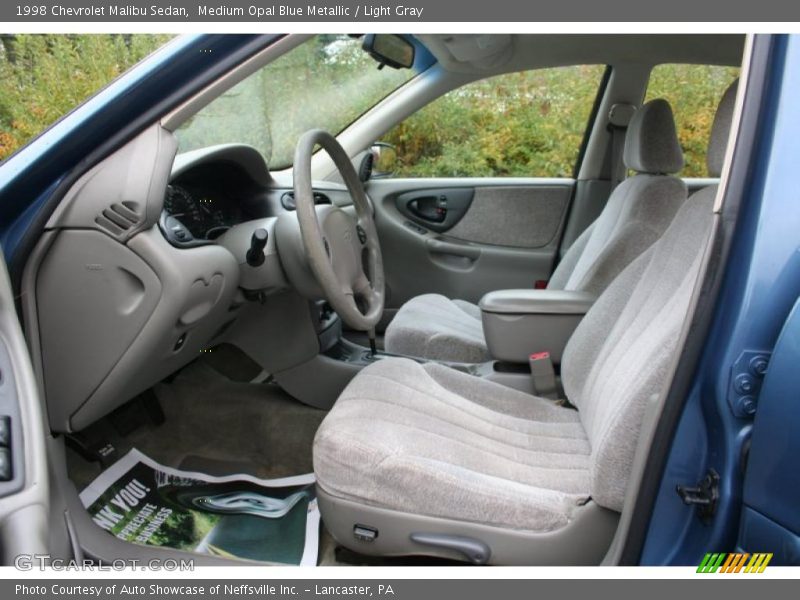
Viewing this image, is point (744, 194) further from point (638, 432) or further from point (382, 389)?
point (382, 389)

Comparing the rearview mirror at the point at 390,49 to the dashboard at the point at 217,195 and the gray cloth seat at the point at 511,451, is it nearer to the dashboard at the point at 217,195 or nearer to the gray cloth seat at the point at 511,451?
the dashboard at the point at 217,195

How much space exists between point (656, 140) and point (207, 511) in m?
1.61

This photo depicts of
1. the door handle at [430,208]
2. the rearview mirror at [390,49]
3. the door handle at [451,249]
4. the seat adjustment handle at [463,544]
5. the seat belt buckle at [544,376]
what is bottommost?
the door handle at [451,249]

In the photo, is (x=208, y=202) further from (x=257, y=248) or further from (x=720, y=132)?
(x=720, y=132)

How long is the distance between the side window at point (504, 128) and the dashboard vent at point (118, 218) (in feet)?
5.80

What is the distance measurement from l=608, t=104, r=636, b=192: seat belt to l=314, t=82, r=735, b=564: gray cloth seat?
160 centimetres

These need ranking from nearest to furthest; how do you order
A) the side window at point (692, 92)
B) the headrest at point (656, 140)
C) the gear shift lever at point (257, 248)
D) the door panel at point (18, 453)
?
the door panel at point (18, 453), the gear shift lever at point (257, 248), the headrest at point (656, 140), the side window at point (692, 92)

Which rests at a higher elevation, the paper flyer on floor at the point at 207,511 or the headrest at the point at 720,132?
the headrest at the point at 720,132

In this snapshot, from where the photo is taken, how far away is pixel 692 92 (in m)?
2.64

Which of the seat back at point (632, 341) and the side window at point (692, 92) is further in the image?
the side window at point (692, 92)

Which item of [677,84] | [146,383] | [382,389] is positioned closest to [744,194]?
[382,389]

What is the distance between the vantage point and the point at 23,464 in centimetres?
89

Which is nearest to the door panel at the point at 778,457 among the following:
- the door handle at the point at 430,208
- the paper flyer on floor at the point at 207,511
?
the paper flyer on floor at the point at 207,511

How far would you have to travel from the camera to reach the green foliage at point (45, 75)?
1791mm
